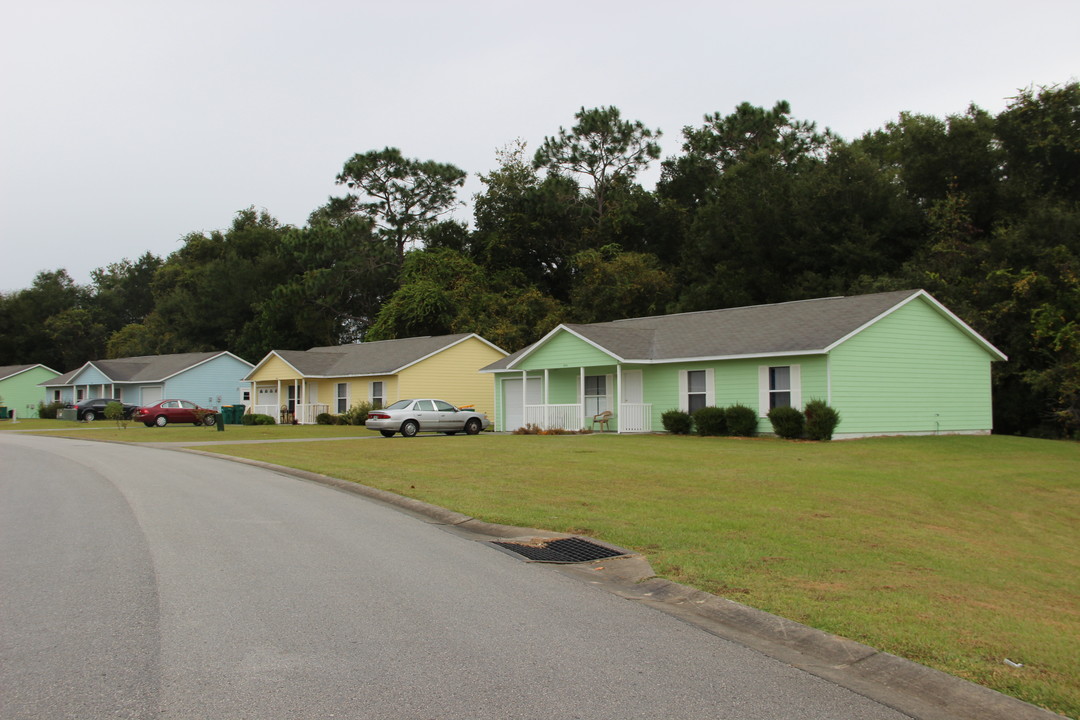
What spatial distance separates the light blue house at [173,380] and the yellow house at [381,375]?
29.6 feet

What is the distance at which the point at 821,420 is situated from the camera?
25828 mm

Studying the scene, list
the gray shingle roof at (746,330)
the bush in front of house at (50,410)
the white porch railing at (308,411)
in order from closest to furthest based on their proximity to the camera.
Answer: the gray shingle roof at (746,330) < the white porch railing at (308,411) < the bush in front of house at (50,410)

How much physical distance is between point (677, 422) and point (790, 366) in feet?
A: 14.4

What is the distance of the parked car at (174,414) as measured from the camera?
47656 mm

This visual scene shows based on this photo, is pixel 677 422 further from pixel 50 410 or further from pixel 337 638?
pixel 50 410

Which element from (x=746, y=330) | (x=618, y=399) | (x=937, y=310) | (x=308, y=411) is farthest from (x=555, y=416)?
(x=308, y=411)

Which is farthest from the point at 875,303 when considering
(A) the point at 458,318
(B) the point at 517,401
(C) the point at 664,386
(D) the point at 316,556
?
(A) the point at 458,318

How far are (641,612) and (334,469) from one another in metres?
12.6

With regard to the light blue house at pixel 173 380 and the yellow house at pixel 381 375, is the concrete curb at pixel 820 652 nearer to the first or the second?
the yellow house at pixel 381 375

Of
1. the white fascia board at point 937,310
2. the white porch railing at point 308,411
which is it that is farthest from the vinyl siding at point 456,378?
the white fascia board at point 937,310

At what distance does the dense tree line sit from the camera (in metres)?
35.2

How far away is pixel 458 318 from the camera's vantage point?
54.9 meters

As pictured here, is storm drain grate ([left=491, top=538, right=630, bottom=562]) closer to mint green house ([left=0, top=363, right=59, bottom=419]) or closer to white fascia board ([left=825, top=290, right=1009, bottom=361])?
white fascia board ([left=825, top=290, right=1009, bottom=361])

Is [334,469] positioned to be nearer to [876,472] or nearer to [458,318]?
[876,472]
